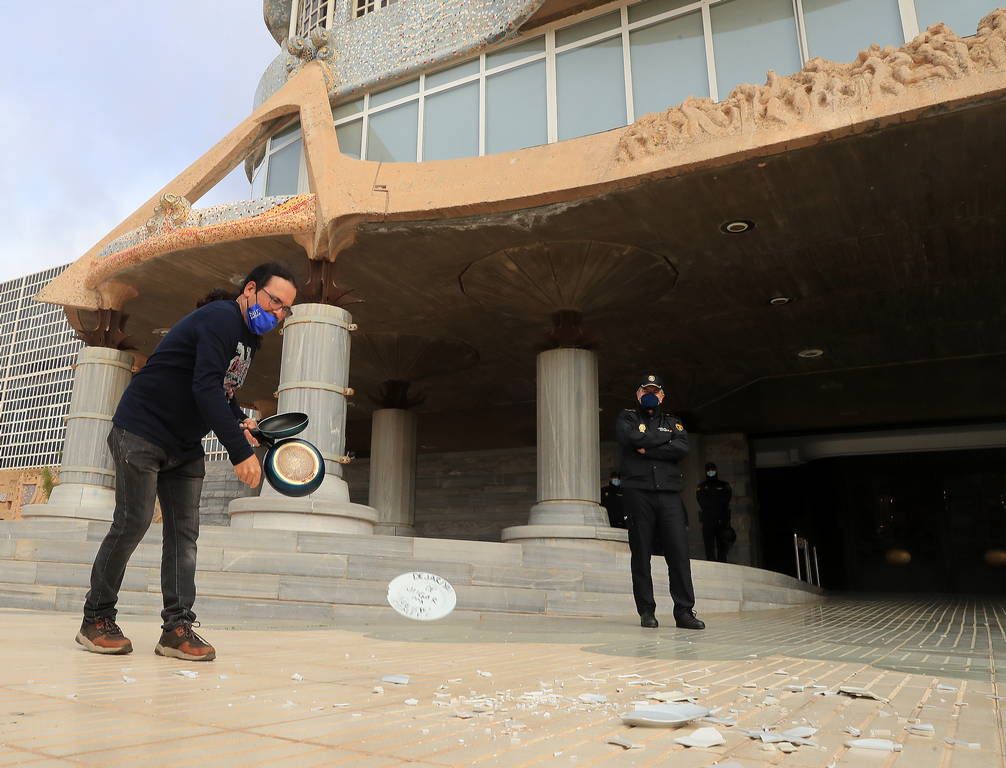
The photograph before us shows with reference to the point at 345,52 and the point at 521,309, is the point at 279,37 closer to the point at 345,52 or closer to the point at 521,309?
the point at 345,52

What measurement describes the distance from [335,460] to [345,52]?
780 cm

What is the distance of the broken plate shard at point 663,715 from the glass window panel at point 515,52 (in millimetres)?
12239

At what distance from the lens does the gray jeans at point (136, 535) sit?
12.5ft

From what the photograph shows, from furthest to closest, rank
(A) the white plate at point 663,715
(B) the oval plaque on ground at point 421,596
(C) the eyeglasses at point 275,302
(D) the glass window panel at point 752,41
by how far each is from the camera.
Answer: (D) the glass window panel at point 752,41 → (B) the oval plaque on ground at point 421,596 → (C) the eyeglasses at point 275,302 → (A) the white plate at point 663,715

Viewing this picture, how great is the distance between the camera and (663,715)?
2.27 m

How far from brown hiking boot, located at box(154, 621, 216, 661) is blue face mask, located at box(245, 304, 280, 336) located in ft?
4.90

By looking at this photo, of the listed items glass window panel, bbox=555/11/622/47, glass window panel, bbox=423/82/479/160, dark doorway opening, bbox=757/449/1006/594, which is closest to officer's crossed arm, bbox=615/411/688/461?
glass window panel, bbox=423/82/479/160

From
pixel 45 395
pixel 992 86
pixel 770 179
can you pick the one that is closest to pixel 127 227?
pixel 770 179

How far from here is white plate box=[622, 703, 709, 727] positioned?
2.21 metres

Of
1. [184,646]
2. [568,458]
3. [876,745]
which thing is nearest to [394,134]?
[568,458]

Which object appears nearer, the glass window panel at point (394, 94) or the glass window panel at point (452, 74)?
the glass window panel at point (452, 74)

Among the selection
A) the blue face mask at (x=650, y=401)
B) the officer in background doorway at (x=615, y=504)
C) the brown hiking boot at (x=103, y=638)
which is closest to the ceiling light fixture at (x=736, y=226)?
the blue face mask at (x=650, y=401)

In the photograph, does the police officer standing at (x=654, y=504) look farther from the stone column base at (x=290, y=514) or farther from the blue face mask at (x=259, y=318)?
the stone column base at (x=290, y=514)

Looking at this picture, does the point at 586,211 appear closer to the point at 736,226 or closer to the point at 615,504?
the point at 736,226
